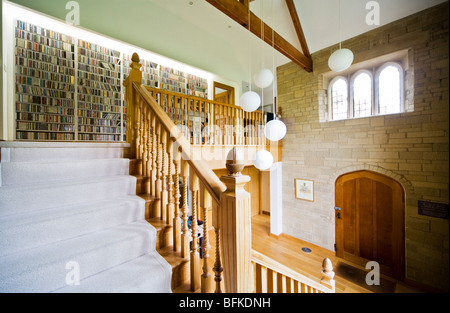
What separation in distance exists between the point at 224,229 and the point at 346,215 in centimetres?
436

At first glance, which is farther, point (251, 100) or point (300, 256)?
point (300, 256)

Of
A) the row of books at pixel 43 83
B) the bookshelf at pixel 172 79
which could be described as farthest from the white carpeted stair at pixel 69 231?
the bookshelf at pixel 172 79

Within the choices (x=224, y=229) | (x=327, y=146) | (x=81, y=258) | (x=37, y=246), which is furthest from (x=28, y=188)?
(x=327, y=146)

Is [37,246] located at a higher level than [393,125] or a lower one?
lower

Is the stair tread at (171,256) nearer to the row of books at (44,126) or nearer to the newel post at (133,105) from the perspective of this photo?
the newel post at (133,105)

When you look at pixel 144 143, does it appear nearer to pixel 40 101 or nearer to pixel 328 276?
pixel 328 276

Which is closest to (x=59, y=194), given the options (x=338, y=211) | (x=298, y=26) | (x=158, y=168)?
(x=158, y=168)

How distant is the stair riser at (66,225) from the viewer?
1098 mm

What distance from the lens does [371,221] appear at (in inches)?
154

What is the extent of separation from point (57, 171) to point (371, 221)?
205 inches

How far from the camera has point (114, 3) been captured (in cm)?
411

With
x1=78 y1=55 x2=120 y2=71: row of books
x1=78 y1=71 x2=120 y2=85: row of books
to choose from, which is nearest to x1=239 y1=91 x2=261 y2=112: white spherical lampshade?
x1=78 y1=71 x2=120 y2=85: row of books

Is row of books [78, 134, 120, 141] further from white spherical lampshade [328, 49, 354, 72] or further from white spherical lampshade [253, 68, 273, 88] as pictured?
white spherical lampshade [328, 49, 354, 72]
